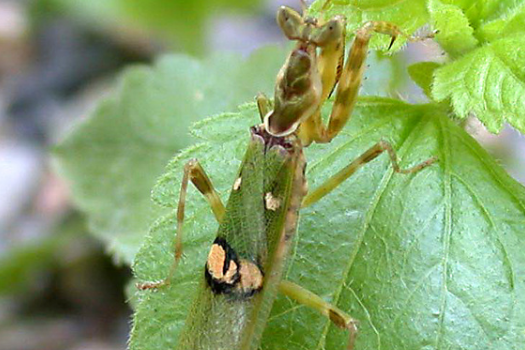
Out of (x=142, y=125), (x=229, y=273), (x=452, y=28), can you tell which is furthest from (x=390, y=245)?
(x=142, y=125)

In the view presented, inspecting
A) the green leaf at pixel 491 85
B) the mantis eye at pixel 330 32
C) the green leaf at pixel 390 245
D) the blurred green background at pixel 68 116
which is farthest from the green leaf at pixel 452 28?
the blurred green background at pixel 68 116

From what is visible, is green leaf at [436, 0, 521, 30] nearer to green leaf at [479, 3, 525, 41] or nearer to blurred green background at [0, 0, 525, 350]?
green leaf at [479, 3, 525, 41]

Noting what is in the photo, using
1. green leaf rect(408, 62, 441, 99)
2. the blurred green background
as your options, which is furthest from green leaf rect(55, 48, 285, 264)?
green leaf rect(408, 62, 441, 99)

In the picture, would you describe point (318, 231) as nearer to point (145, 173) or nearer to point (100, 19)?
point (145, 173)

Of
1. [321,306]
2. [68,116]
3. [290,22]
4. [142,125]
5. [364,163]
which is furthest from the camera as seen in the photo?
[68,116]

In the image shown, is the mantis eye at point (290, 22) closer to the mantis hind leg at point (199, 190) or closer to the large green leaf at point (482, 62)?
the large green leaf at point (482, 62)

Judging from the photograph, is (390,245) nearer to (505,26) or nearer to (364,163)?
(364,163)
